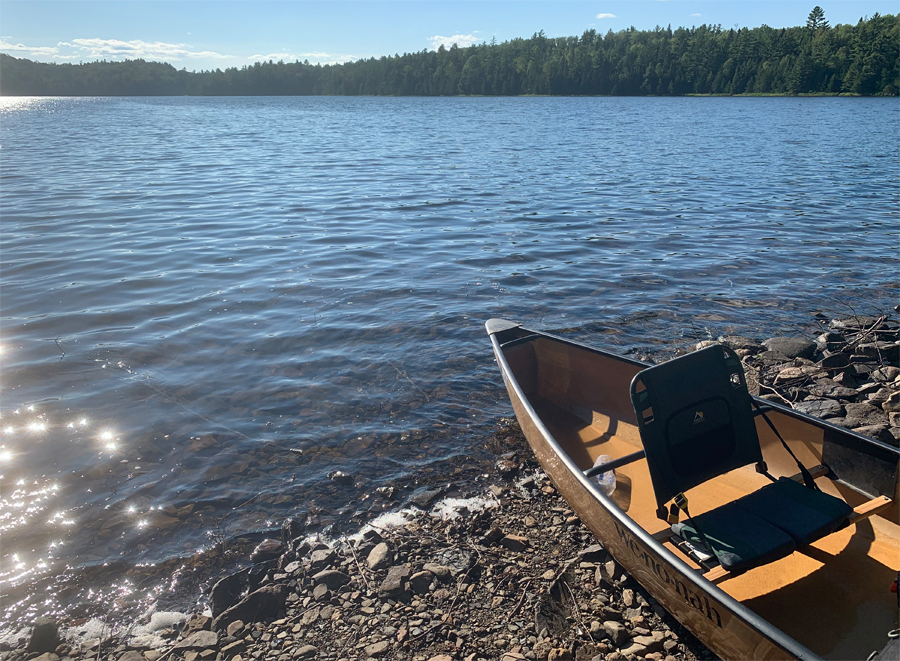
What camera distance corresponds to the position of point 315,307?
12.2 m

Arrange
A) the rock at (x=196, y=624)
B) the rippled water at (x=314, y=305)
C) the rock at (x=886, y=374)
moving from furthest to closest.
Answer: the rock at (x=886, y=374) < the rippled water at (x=314, y=305) < the rock at (x=196, y=624)

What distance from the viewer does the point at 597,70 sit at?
147 metres

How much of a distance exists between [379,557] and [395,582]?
1.28 feet

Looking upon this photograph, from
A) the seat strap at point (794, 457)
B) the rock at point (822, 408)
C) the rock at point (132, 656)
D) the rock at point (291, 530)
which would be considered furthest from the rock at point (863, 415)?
the rock at point (132, 656)

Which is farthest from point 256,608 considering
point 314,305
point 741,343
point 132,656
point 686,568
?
point 741,343

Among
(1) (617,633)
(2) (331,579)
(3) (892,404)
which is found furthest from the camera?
(3) (892,404)

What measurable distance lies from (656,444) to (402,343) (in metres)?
6.20

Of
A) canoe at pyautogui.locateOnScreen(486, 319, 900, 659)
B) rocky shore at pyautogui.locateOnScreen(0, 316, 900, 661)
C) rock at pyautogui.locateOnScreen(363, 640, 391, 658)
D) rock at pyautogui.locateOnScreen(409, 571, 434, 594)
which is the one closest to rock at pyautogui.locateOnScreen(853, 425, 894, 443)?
canoe at pyautogui.locateOnScreen(486, 319, 900, 659)

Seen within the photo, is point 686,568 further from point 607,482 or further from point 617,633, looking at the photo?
point 607,482

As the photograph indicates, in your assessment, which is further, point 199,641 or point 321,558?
point 321,558

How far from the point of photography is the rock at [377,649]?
14.5ft

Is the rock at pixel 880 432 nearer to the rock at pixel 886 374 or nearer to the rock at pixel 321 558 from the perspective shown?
the rock at pixel 886 374

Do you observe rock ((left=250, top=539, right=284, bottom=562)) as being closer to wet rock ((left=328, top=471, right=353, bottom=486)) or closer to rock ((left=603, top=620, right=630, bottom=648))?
wet rock ((left=328, top=471, right=353, bottom=486))

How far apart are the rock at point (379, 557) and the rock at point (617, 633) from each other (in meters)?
1.92
